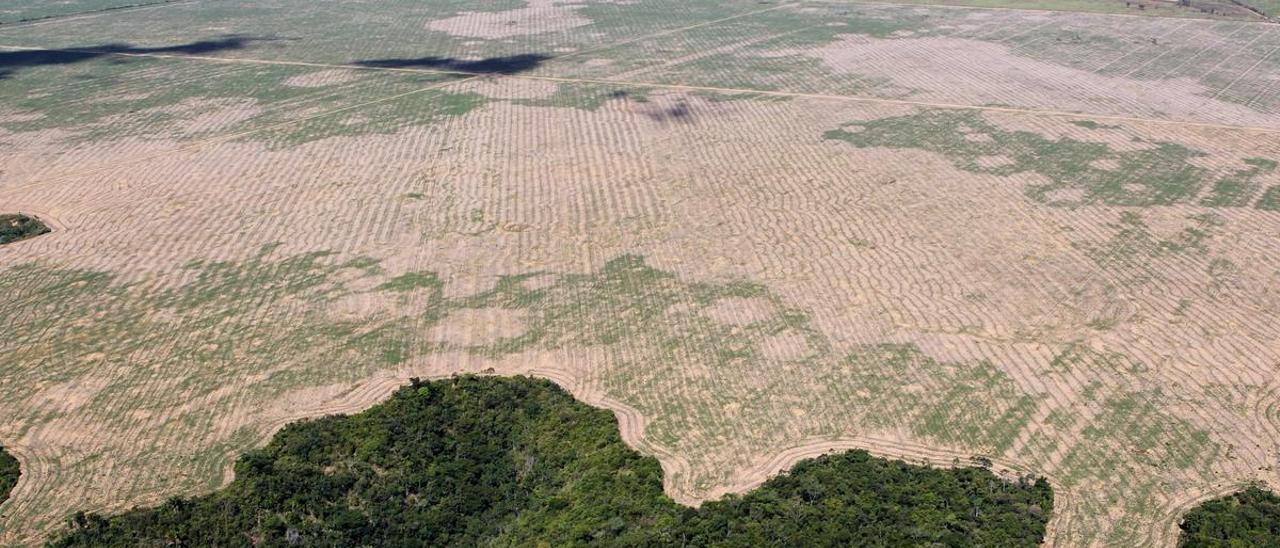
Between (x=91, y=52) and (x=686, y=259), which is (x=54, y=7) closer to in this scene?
(x=91, y=52)

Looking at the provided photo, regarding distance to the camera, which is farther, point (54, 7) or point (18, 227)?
point (54, 7)

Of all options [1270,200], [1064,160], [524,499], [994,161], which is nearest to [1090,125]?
[1064,160]

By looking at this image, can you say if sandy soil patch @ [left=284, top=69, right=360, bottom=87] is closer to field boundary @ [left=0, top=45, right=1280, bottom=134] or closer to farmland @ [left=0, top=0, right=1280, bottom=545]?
farmland @ [left=0, top=0, right=1280, bottom=545]

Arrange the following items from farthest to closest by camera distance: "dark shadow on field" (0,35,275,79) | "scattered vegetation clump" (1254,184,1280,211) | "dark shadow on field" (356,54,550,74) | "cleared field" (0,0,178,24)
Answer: "cleared field" (0,0,178,24)
"dark shadow on field" (0,35,275,79)
"dark shadow on field" (356,54,550,74)
"scattered vegetation clump" (1254,184,1280,211)

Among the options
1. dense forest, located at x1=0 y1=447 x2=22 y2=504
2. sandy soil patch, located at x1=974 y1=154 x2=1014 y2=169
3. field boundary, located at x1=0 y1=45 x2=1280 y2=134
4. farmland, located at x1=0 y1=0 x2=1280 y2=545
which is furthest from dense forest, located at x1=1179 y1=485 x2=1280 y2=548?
field boundary, located at x1=0 y1=45 x2=1280 y2=134

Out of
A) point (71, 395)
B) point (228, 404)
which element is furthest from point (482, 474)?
point (71, 395)

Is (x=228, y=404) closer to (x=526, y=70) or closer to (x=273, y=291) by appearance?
(x=273, y=291)
